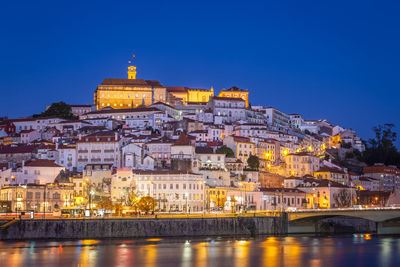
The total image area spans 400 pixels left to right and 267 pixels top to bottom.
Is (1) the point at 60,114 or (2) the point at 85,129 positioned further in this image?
(1) the point at 60,114

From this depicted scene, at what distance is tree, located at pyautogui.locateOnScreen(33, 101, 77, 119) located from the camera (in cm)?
11863

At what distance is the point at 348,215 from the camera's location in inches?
2432

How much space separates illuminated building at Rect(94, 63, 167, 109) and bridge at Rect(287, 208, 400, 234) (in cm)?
6511

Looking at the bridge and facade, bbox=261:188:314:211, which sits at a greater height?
facade, bbox=261:188:314:211

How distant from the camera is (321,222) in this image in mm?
71312

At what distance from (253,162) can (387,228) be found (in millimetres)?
29035

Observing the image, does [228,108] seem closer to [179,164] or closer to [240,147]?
[240,147]

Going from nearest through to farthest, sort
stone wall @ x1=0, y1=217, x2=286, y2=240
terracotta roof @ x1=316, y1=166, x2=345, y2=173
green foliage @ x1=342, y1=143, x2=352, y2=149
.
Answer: stone wall @ x1=0, y1=217, x2=286, y2=240 → terracotta roof @ x1=316, y1=166, x2=345, y2=173 → green foliage @ x1=342, y1=143, x2=352, y2=149

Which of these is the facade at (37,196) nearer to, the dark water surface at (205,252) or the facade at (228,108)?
the dark water surface at (205,252)

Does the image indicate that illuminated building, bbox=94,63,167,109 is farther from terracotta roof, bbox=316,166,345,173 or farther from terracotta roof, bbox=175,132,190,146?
terracotta roof, bbox=316,166,345,173

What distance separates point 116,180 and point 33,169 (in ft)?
39.3

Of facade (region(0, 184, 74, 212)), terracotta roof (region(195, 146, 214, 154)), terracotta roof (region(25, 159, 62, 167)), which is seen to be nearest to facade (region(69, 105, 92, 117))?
terracotta roof (region(25, 159, 62, 167))

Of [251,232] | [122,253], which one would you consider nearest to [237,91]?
[251,232]

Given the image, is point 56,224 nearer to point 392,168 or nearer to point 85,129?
point 85,129
